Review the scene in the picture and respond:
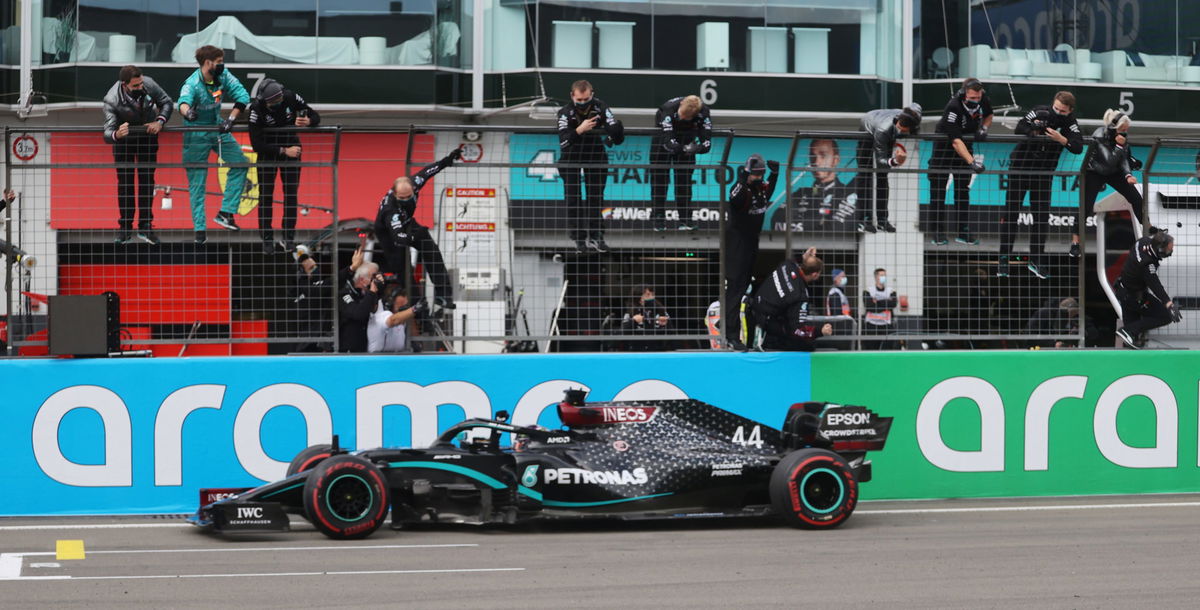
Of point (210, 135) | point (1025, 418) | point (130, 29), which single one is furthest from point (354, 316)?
point (130, 29)

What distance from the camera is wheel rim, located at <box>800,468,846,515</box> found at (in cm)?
1035

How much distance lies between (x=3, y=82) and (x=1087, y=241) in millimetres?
19179

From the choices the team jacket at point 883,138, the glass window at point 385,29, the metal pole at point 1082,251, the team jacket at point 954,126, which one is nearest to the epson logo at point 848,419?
the team jacket at point 883,138

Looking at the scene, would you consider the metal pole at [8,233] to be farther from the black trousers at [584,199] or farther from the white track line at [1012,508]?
the white track line at [1012,508]

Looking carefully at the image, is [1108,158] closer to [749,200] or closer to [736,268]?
[749,200]

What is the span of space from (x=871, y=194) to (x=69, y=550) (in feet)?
22.4

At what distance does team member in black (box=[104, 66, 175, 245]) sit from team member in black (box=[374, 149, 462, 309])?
1831 millimetres

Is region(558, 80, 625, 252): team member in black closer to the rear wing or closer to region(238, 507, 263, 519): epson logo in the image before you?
the rear wing

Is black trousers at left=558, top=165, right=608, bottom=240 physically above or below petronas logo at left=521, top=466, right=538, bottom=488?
above

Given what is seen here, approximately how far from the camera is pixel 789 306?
39.3 ft

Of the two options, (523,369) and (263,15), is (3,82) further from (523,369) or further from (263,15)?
(523,369)

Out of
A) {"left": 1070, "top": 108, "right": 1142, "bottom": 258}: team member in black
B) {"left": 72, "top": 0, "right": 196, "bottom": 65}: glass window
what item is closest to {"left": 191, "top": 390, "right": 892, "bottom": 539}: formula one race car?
{"left": 1070, "top": 108, "right": 1142, "bottom": 258}: team member in black

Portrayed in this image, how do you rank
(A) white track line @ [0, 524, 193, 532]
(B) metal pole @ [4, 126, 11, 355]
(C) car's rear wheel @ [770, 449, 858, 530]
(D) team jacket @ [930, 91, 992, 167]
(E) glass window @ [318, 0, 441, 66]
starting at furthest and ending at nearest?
(E) glass window @ [318, 0, 441, 66]
(D) team jacket @ [930, 91, 992, 167]
(B) metal pole @ [4, 126, 11, 355]
(A) white track line @ [0, 524, 193, 532]
(C) car's rear wheel @ [770, 449, 858, 530]

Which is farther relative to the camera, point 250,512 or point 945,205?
point 945,205
